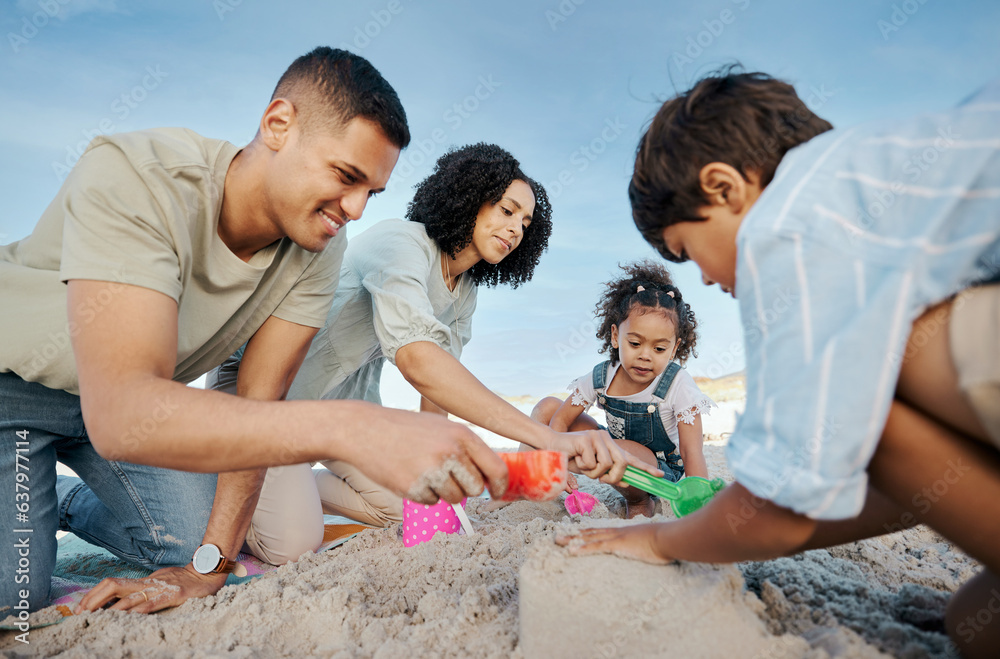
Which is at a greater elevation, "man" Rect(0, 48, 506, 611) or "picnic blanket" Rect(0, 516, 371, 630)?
"man" Rect(0, 48, 506, 611)

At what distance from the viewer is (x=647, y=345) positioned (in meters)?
3.35

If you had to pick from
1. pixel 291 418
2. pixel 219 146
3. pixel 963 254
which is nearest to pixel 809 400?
pixel 963 254

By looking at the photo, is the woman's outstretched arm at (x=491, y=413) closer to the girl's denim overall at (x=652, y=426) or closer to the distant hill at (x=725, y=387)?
the girl's denim overall at (x=652, y=426)

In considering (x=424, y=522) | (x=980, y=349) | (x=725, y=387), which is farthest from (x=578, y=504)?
(x=725, y=387)

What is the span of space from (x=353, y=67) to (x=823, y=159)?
140 centimetres

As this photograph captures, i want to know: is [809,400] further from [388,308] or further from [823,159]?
[388,308]

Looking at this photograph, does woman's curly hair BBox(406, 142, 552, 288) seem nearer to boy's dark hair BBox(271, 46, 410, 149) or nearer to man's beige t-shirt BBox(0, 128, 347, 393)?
man's beige t-shirt BBox(0, 128, 347, 393)

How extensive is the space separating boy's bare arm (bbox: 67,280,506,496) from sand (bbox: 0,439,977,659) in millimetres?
361

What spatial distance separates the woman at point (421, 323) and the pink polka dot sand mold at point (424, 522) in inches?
10.6

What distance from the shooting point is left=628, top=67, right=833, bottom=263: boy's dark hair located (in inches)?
48.3

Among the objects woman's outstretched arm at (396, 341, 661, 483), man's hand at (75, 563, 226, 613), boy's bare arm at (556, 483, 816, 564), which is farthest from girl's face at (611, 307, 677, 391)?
man's hand at (75, 563, 226, 613)

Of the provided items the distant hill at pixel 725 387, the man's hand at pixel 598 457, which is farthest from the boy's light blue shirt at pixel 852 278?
the distant hill at pixel 725 387

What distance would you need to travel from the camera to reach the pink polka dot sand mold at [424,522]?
7.32 feet

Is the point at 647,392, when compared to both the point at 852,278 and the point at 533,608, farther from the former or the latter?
the point at 852,278
